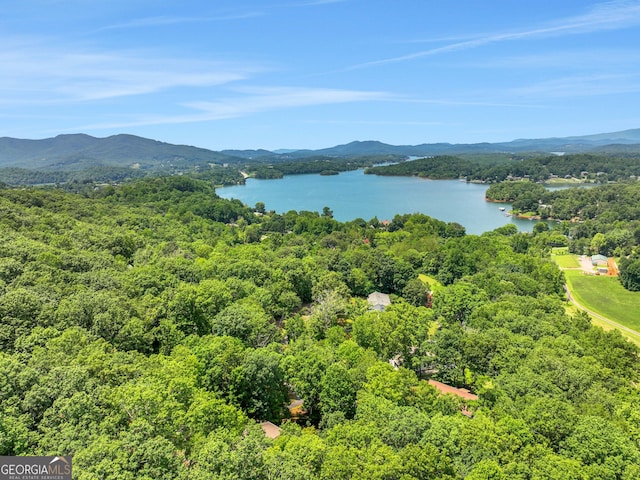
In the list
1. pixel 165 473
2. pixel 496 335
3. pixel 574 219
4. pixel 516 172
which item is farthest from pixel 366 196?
pixel 165 473

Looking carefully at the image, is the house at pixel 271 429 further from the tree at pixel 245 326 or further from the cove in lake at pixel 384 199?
the cove in lake at pixel 384 199

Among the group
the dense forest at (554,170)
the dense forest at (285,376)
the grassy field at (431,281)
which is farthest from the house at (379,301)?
the dense forest at (554,170)

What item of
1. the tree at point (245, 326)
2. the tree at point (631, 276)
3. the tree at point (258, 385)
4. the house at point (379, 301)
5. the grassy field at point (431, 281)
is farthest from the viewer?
the tree at point (631, 276)

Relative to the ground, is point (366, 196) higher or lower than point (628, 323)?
higher

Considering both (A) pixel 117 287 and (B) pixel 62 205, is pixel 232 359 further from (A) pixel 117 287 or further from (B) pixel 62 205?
(B) pixel 62 205

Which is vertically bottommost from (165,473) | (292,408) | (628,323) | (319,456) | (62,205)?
(628,323)

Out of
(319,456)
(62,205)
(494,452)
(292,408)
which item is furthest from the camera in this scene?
(62,205)
